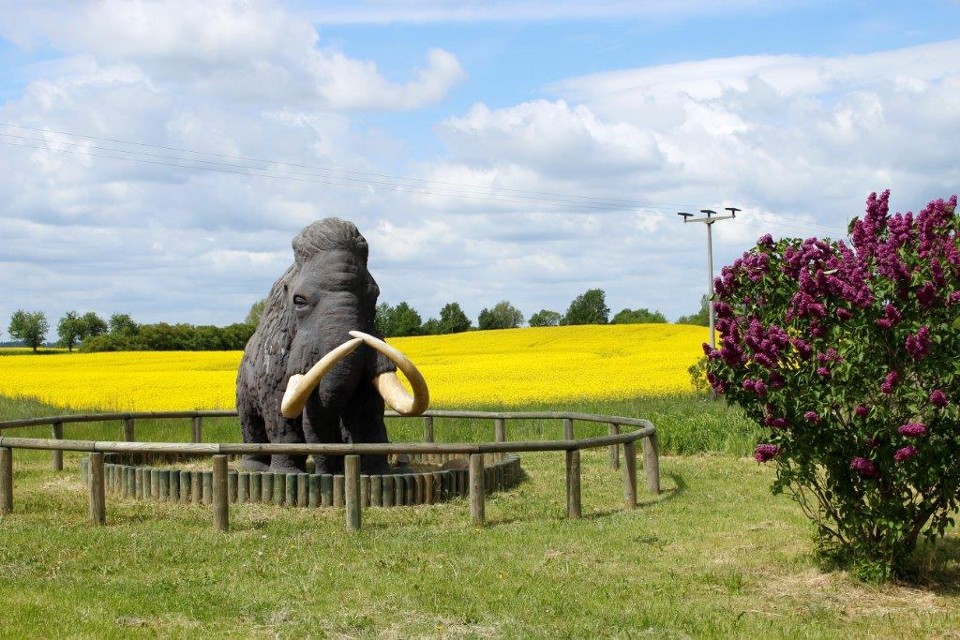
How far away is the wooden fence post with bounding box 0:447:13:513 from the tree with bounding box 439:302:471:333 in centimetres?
5640

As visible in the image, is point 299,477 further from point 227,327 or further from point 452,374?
point 227,327

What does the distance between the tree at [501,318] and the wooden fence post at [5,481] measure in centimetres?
6727

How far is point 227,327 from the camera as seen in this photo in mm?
51188

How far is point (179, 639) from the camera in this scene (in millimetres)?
6340

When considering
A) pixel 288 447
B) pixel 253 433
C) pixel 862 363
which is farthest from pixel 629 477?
pixel 862 363

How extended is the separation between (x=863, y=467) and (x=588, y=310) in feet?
250

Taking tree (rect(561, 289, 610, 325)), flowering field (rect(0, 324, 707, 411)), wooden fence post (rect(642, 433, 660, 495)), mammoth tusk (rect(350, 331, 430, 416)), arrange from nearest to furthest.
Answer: mammoth tusk (rect(350, 331, 430, 416))
wooden fence post (rect(642, 433, 660, 495))
flowering field (rect(0, 324, 707, 411))
tree (rect(561, 289, 610, 325))

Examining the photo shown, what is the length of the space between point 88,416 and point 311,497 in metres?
5.19

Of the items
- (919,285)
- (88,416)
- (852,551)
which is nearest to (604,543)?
(852,551)

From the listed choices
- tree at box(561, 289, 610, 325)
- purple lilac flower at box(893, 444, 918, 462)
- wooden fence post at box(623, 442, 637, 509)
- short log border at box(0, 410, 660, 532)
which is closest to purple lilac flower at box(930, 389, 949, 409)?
purple lilac flower at box(893, 444, 918, 462)

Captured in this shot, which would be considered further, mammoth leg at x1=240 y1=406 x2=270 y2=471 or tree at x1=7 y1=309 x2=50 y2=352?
tree at x1=7 y1=309 x2=50 y2=352

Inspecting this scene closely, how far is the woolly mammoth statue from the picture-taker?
11.0 m

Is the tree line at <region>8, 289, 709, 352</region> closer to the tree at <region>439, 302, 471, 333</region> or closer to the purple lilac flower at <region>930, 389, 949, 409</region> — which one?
the tree at <region>439, 302, 471, 333</region>

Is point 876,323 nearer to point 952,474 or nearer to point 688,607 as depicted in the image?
point 952,474
